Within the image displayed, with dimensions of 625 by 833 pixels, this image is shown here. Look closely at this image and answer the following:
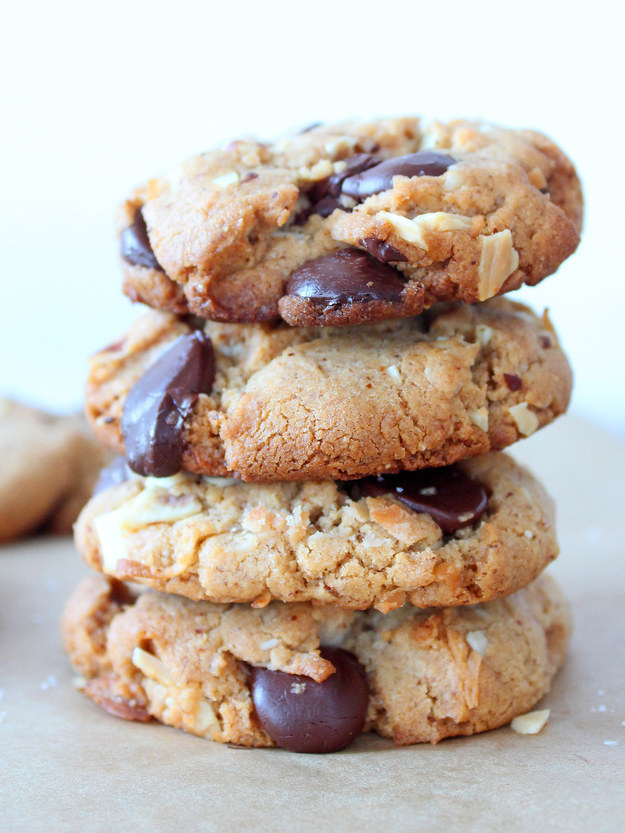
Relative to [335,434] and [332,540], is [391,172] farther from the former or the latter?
[332,540]

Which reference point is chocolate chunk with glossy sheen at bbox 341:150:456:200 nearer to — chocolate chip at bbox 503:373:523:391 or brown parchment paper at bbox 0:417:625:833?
chocolate chip at bbox 503:373:523:391

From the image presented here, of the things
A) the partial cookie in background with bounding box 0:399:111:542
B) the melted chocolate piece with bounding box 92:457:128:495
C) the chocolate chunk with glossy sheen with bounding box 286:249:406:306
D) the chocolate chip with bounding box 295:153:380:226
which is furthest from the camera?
the partial cookie in background with bounding box 0:399:111:542

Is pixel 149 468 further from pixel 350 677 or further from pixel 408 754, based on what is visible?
pixel 408 754

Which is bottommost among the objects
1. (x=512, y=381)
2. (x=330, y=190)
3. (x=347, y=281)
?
(x=512, y=381)

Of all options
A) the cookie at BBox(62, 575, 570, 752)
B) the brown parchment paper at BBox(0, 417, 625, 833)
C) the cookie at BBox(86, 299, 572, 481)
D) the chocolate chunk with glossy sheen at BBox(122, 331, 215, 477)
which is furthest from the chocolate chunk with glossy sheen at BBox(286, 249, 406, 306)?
the brown parchment paper at BBox(0, 417, 625, 833)

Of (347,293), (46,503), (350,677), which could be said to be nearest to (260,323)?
(347,293)

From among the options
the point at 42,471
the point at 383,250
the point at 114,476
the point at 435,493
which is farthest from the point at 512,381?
the point at 42,471
